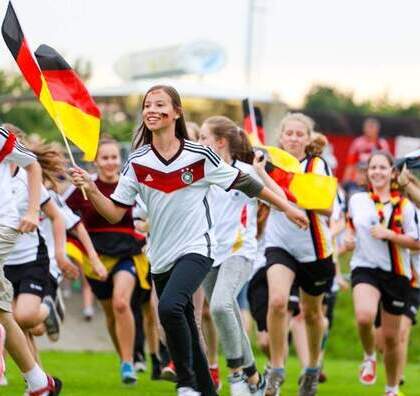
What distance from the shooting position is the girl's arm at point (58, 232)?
1123cm

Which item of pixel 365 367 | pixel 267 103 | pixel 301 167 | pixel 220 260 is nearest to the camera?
pixel 220 260

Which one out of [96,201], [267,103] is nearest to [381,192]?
[96,201]

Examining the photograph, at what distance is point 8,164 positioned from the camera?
989 cm

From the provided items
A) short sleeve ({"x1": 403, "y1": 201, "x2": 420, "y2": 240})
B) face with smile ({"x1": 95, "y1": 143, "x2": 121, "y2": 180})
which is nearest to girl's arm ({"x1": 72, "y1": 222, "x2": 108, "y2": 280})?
face with smile ({"x1": 95, "y1": 143, "x2": 121, "y2": 180})

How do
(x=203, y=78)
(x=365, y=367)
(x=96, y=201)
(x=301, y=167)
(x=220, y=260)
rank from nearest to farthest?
(x=96, y=201) → (x=220, y=260) → (x=301, y=167) → (x=365, y=367) → (x=203, y=78)

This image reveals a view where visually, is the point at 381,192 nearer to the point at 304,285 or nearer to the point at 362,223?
the point at 362,223

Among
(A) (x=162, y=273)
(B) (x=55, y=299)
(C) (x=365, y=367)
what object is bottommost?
(C) (x=365, y=367)

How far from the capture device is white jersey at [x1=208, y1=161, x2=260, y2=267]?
35.3 feet

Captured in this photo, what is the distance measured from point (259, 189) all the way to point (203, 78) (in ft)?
54.6

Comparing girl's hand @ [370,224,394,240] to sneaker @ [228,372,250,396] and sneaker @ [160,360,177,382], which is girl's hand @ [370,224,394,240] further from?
sneaker @ [228,372,250,396]

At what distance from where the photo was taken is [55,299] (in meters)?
12.1

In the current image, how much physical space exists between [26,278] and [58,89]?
1.88 m

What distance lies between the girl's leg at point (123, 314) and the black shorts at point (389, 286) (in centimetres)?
216

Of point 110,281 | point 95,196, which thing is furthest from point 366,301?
point 95,196
